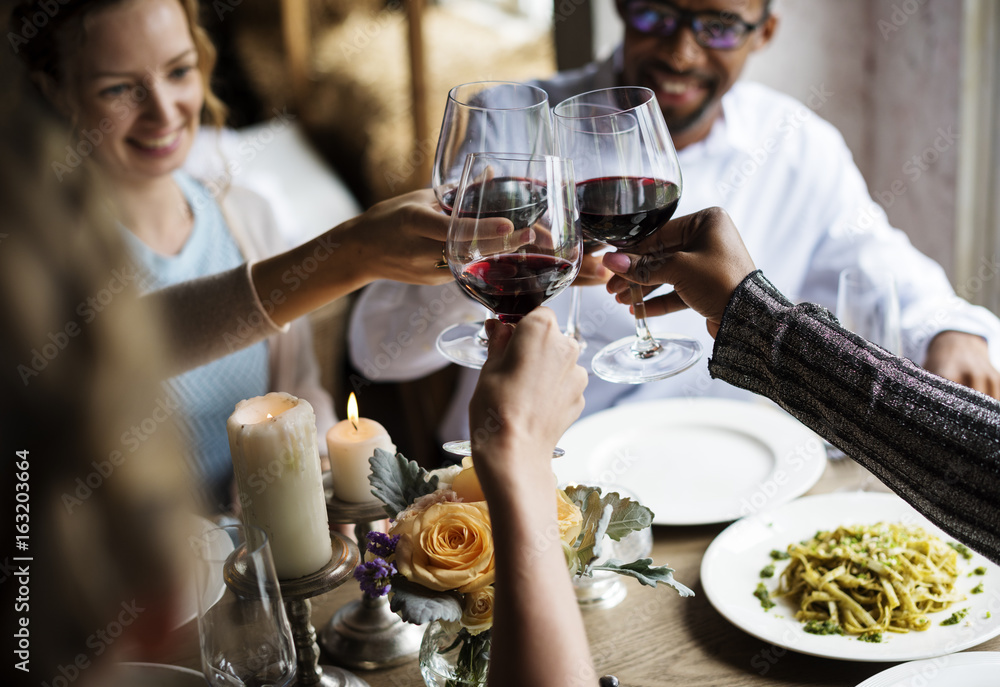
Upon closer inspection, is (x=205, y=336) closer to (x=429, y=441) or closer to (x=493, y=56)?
(x=429, y=441)

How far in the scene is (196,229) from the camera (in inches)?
70.4

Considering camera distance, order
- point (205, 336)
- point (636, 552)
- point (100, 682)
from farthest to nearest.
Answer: point (205, 336) < point (636, 552) < point (100, 682)

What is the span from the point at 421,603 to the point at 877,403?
454mm

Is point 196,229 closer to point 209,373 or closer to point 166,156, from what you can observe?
point 166,156

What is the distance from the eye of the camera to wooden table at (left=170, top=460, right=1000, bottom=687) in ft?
2.72

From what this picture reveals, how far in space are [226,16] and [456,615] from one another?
4.32 metres

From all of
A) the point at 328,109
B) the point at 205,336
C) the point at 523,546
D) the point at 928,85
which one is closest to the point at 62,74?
the point at 205,336

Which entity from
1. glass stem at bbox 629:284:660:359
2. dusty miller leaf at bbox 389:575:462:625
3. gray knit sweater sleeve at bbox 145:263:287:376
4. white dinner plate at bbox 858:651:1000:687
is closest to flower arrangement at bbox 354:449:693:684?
dusty miller leaf at bbox 389:575:462:625

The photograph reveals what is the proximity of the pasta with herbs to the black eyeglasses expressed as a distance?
3.58 feet

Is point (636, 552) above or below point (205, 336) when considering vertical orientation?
below

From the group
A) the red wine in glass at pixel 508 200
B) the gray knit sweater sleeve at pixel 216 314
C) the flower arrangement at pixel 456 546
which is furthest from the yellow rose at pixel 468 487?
the gray knit sweater sleeve at pixel 216 314

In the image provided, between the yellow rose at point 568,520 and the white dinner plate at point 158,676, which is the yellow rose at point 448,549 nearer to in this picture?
the yellow rose at point 568,520

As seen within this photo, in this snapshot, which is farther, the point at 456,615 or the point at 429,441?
the point at 429,441

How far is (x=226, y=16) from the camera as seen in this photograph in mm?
4316
